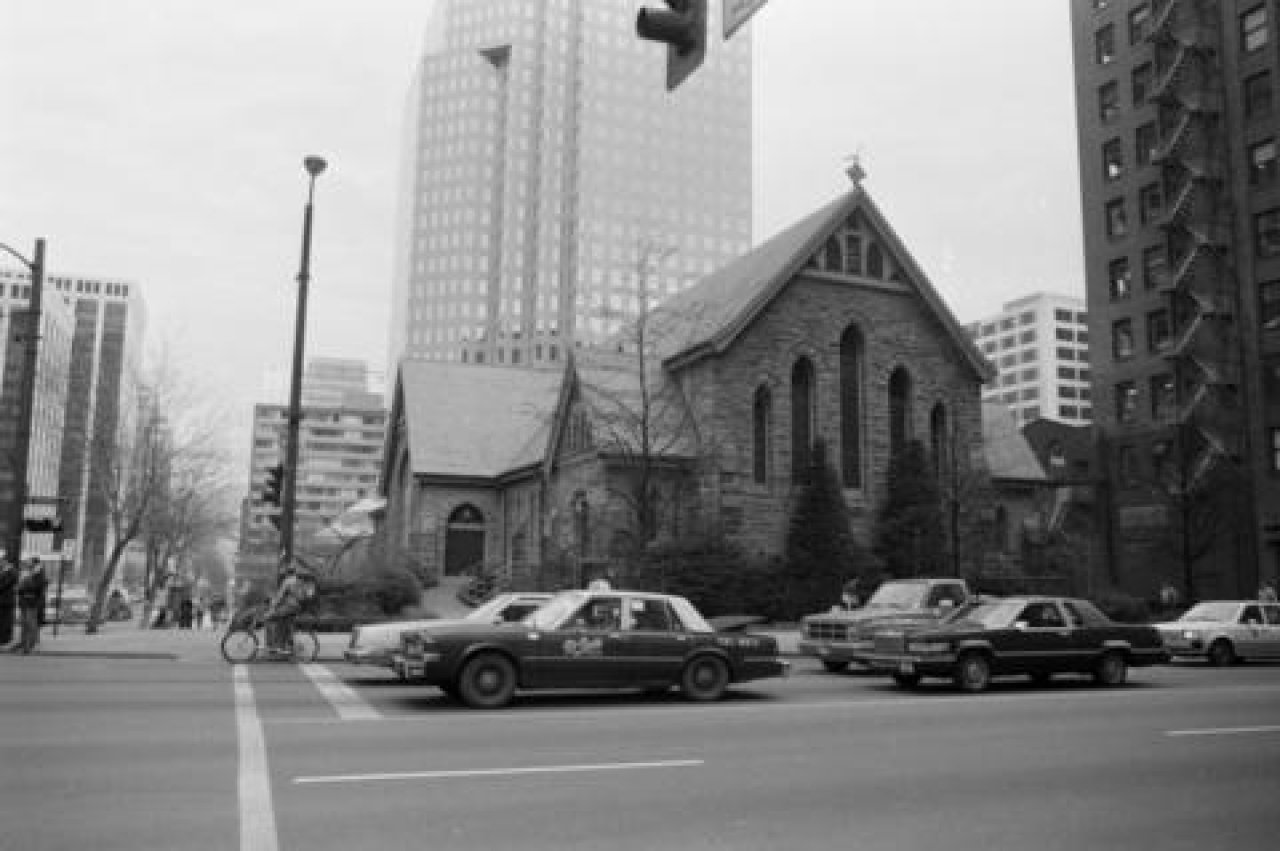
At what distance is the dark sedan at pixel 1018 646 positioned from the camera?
1658cm

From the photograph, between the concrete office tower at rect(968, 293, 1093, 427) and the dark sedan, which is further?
the concrete office tower at rect(968, 293, 1093, 427)

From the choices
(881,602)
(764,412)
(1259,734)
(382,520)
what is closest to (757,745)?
(1259,734)

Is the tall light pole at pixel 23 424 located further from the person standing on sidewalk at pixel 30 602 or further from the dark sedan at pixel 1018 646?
the dark sedan at pixel 1018 646

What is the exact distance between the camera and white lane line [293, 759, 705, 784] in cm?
836

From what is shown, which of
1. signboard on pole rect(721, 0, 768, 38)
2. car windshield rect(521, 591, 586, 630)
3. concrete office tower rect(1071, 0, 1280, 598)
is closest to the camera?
signboard on pole rect(721, 0, 768, 38)

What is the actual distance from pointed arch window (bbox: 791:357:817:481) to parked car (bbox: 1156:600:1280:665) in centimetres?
1450

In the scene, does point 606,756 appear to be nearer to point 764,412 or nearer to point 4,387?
point 764,412

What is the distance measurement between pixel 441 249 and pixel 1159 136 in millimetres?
111182

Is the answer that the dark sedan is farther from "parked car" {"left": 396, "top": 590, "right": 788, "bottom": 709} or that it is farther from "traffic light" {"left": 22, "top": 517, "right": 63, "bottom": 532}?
"traffic light" {"left": 22, "top": 517, "right": 63, "bottom": 532}

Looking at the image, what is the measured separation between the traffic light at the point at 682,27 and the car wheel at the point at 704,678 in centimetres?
901

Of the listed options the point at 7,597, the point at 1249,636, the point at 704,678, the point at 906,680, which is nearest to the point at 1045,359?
the point at 1249,636

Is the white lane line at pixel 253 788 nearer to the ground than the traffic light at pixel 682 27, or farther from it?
nearer to the ground

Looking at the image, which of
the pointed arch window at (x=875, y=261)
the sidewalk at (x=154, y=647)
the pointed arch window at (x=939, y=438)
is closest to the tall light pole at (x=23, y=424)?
the sidewalk at (x=154, y=647)

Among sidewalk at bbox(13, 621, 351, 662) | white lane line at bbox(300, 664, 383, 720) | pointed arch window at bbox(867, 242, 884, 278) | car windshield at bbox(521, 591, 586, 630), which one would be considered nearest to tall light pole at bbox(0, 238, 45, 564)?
sidewalk at bbox(13, 621, 351, 662)
